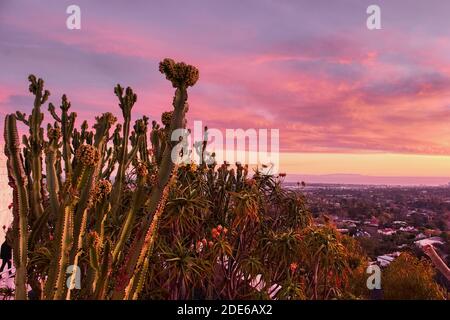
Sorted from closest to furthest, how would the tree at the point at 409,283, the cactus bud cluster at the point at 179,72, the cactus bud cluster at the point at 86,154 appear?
the cactus bud cluster at the point at 86,154
the cactus bud cluster at the point at 179,72
the tree at the point at 409,283

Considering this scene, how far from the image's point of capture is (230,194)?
328 inches

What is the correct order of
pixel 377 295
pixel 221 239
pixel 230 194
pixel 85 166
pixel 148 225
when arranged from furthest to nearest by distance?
1. pixel 377 295
2. pixel 230 194
3. pixel 221 239
4. pixel 148 225
5. pixel 85 166

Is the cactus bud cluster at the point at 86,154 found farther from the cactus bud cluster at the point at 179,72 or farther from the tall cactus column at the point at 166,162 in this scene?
the cactus bud cluster at the point at 179,72

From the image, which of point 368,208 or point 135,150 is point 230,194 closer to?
point 135,150

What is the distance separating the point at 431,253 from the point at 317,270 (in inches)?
86.7

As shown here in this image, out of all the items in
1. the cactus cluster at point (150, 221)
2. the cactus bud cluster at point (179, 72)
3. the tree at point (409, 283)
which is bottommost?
the tree at point (409, 283)

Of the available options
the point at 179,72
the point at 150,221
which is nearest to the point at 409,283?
the point at 150,221

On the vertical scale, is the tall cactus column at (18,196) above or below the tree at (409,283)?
above

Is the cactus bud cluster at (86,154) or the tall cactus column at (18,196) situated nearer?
the cactus bud cluster at (86,154)

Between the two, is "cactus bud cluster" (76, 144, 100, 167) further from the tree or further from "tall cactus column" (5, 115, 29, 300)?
the tree


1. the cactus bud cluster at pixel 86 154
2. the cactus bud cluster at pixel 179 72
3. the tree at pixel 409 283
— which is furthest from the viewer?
the tree at pixel 409 283

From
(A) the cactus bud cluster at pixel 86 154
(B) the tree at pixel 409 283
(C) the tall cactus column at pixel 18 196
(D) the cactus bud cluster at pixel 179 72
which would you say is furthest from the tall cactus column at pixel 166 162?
(B) the tree at pixel 409 283

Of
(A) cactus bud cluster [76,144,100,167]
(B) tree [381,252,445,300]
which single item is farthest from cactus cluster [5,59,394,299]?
(B) tree [381,252,445,300]

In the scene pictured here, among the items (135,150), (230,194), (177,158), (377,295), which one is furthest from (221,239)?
(377,295)
